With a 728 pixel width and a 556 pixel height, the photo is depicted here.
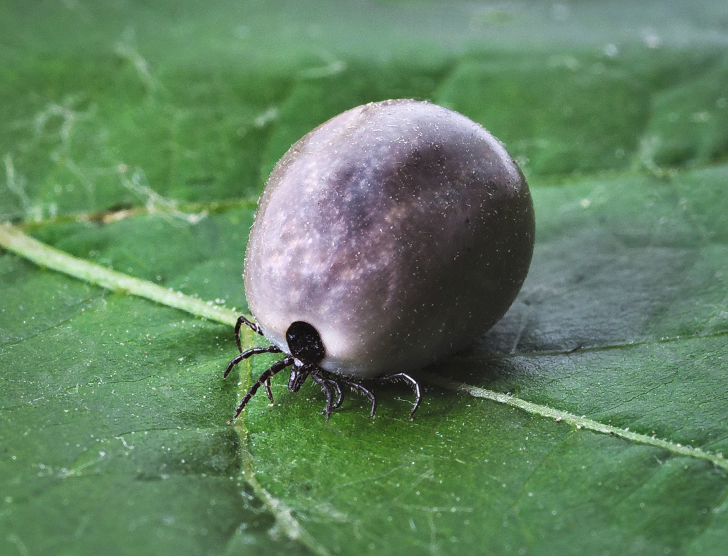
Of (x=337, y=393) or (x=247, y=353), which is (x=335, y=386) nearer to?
(x=337, y=393)

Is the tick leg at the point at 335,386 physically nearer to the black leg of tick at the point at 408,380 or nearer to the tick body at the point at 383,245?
the tick body at the point at 383,245

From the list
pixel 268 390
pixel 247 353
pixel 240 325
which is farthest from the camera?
pixel 240 325

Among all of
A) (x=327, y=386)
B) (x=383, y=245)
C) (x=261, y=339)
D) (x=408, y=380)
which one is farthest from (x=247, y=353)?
(x=383, y=245)

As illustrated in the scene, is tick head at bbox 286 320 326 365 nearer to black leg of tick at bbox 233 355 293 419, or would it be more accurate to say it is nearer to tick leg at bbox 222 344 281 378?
black leg of tick at bbox 233 355 293 419

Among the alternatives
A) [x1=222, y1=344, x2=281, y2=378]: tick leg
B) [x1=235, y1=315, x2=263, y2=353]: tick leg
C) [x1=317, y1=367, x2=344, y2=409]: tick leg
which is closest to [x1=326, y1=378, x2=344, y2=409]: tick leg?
[x1=317, y1=367, x2=344, y2=409]: tick leg

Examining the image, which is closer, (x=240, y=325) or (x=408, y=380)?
(x=408, y=380)

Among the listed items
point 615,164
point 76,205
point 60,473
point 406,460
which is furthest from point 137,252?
point 615,164

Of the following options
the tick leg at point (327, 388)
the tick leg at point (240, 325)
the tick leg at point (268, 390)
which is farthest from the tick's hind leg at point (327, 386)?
the tick leg at point (240, 325)
